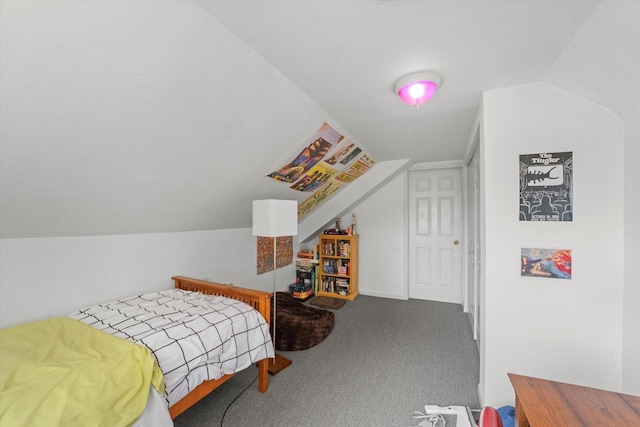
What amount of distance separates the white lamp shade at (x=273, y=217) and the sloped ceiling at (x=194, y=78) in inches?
16.9

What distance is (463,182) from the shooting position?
364cm

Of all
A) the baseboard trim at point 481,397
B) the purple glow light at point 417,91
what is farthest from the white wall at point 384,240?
the purple glow light at point 417,91

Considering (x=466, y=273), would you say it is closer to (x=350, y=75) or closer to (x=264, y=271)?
(x=264, y=271)

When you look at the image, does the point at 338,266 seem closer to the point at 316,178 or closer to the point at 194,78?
the point at 316,178

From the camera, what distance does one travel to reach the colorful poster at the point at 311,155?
7.91 feet

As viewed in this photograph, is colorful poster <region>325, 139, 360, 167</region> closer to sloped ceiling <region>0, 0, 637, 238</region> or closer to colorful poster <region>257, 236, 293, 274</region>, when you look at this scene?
sloped ceiling <region>0, 0, 637, 238</region>

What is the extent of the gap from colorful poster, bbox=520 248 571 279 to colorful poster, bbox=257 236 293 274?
2812 mm

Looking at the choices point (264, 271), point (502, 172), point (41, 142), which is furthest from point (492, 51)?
point (264, 271)

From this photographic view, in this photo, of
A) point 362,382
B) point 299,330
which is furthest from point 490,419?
point 299,330

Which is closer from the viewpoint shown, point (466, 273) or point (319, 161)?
point (319, 161)

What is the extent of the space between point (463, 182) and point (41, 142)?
4.07m

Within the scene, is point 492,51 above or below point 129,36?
above

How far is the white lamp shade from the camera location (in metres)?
2.34

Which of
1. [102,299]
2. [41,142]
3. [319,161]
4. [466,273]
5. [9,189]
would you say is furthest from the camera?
[466,273]
